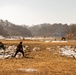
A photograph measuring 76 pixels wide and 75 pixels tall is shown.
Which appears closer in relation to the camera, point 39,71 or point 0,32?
point 39,71

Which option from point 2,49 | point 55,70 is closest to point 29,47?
point 2,49

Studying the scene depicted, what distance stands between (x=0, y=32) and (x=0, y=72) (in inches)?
4890

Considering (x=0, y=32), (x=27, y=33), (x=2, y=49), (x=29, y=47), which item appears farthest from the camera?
(x=27, y=33)

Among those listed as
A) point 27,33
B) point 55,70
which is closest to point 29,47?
point 55,70

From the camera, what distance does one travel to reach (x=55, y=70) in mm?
19344

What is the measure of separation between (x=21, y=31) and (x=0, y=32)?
2112 inches

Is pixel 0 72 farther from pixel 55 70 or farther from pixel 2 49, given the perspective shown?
pixel 2 49

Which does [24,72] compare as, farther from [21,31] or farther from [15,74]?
[21,31]

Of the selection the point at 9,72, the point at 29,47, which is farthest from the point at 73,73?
the point at 29,47

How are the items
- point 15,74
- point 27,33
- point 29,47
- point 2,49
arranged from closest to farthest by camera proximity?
point 15,74
point 2,49
point 29,47
point 27,33

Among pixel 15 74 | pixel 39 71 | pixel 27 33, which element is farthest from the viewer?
pixel 27 33

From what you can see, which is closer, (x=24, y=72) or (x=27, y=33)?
(x=24, y=72)

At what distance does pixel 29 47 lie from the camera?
131 feet

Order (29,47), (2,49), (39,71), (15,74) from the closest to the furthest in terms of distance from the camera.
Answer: (15,74) → (39,71) → (2,49) → (29,47)
